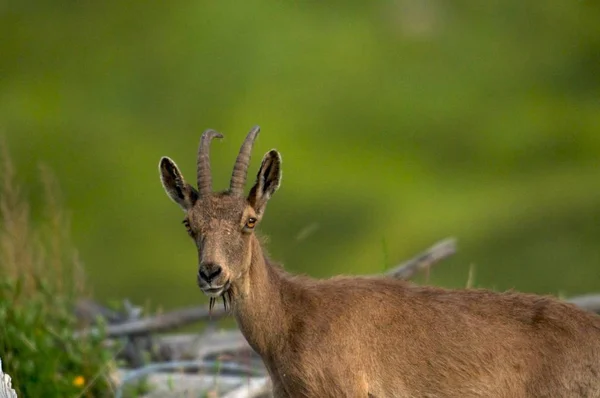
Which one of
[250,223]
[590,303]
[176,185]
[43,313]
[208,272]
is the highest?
[176,185]

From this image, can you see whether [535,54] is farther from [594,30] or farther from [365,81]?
[365,81]

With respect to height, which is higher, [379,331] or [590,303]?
[379,331]

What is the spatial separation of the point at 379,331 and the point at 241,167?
1439 millimetres

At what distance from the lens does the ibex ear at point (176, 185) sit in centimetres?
798

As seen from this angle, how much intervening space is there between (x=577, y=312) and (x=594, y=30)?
103 ft

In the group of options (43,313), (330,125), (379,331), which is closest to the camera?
(379,331)

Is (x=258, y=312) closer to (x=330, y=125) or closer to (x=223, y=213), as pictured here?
(x=223, y=213)

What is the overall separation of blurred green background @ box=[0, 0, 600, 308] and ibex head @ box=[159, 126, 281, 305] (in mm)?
17473

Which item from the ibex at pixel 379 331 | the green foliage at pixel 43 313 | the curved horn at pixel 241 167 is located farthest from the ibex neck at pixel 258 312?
the green foliage at pixel 43 313

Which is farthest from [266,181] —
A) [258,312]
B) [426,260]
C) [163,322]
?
[163,322]

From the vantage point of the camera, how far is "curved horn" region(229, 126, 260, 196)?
7793 mm

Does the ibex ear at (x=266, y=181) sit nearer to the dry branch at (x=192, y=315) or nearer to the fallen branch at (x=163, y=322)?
the dry branch at (x=192, y=315)

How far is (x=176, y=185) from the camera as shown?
319 inches

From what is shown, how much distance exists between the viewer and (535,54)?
133 ft
